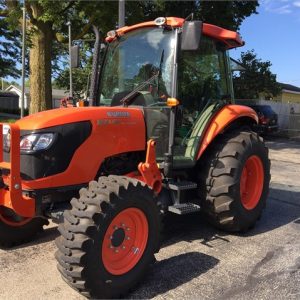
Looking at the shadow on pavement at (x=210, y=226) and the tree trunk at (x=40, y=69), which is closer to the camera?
the shadow on pavement at (x=210, y=226)

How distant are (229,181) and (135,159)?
3.73ft

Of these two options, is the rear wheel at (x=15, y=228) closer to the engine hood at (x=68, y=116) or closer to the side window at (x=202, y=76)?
the engine hood at (x=68, y=116)

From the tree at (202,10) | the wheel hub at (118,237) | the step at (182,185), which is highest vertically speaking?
the tree at (202,10)

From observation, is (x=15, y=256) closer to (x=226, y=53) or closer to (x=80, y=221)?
(x=80, y=221)

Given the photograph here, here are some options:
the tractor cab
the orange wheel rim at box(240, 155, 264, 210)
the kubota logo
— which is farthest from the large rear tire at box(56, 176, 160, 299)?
the orange wheel rim at box(240, 155, 264, 210)

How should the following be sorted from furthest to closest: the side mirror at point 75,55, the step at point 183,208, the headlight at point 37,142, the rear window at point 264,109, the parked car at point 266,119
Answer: the rear window at point 264,109 → the parked car at point 266,119 → the side mirror at point 75,55 → the step at point 183,208 → the headlight at point 37,142

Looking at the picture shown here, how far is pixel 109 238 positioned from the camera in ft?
12.6

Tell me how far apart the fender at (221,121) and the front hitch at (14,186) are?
2094mm

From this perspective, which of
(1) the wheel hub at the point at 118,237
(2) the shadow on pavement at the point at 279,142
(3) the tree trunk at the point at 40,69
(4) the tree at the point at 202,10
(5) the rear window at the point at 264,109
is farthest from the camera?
(5) the rear window at the point at 264,109

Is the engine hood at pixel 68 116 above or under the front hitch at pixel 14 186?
above

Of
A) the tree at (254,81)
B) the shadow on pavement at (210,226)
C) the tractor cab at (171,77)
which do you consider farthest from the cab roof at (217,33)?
the tree at (254,81)

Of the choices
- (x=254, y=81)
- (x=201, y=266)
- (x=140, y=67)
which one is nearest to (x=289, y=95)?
(x=254, y=81)

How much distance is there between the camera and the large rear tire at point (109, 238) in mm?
3549

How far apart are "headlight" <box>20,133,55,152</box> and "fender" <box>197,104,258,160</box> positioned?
6.12 ft
